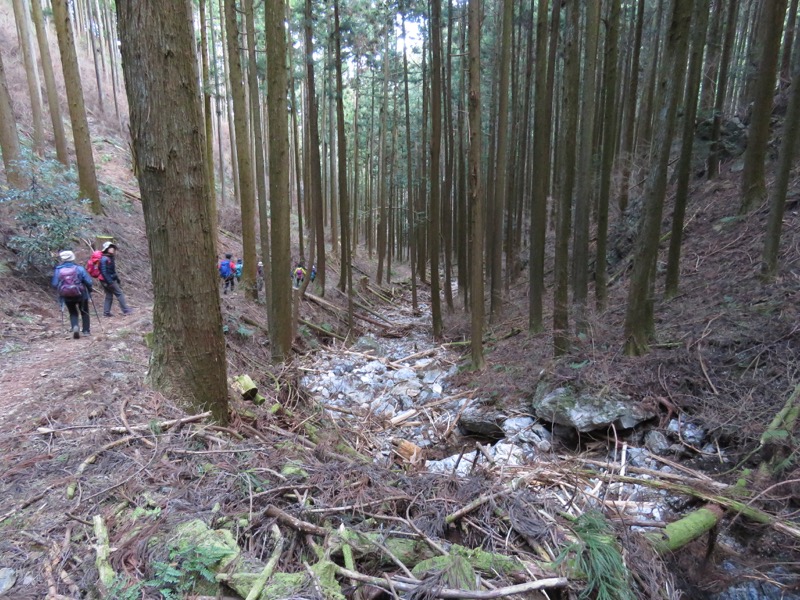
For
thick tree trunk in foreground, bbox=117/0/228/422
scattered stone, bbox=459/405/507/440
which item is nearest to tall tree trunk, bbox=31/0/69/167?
thick tree trunk in foreground, bbox=117/0/228/422

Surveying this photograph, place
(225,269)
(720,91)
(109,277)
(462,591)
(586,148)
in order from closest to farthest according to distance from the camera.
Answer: (462,591) < (586,148) < (109,277) < (720,91) < (225,269)

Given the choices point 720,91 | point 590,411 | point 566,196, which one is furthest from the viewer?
point 720,91

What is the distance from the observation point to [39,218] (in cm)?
902

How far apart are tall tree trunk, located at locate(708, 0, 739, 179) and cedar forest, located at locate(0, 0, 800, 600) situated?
A: 0.09 metres

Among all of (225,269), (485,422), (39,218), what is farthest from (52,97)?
(485,422)

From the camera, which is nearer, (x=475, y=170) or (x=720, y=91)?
(x=475, y=170)

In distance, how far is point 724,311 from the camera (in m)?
6.47

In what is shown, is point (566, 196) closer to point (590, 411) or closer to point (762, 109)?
point (590, 411)

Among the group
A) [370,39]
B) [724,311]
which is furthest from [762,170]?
[370,39]

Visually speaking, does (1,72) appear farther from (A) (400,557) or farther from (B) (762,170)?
(B) (762,170)

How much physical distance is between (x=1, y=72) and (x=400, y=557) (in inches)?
556

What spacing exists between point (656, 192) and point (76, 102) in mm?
13313

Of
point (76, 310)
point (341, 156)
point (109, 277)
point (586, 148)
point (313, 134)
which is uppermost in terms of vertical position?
point (313, 134)

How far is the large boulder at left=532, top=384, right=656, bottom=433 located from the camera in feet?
17.8
